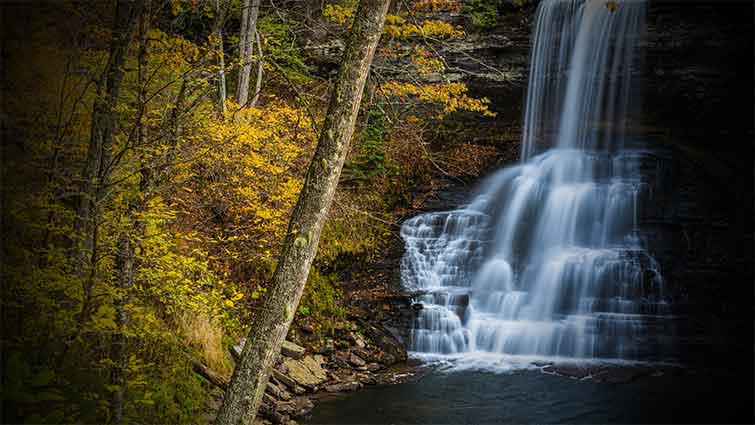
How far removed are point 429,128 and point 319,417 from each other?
10.7 meters

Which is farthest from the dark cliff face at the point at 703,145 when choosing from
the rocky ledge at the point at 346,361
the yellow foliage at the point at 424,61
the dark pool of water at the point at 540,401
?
the yellow foliage at the point at 424,61

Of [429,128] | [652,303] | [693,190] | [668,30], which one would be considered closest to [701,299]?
[652,303]

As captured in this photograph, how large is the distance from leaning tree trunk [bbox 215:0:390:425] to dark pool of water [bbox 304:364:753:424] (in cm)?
338

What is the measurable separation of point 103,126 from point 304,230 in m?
1.95

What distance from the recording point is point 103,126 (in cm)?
473

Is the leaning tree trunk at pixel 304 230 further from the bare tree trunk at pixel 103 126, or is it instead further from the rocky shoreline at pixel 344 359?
the rocky shoreline at pixel 344 359

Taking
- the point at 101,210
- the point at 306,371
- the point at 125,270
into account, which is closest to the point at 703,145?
the point at 306,371

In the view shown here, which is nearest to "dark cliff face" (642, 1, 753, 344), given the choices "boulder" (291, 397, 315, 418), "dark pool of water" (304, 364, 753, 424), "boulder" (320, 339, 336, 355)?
"dark pool of water" (304, 364, 753, 424)

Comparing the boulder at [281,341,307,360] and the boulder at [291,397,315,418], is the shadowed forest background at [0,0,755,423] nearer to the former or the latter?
the boulder at [281,341,307,360]

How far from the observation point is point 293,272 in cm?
446

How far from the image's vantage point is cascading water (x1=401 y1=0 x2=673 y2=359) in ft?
35.1

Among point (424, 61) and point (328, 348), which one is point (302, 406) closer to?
point (328, 348)

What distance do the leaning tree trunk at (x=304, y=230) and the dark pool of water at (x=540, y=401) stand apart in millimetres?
3380

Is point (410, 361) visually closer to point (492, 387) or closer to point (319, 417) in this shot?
point (492, 387)
